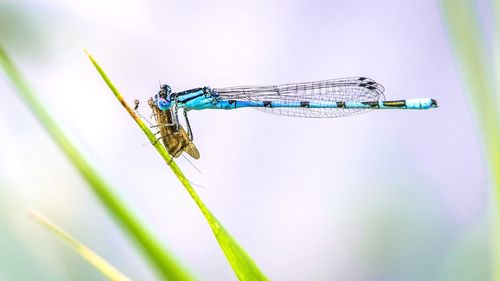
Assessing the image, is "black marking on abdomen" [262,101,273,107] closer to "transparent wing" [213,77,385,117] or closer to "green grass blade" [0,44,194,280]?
"transparent wing" [213,77,385,117]

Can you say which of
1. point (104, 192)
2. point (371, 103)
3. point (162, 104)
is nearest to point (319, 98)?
point (371, 103)

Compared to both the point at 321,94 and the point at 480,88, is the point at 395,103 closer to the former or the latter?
the point at 321,94

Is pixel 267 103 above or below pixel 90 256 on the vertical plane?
above

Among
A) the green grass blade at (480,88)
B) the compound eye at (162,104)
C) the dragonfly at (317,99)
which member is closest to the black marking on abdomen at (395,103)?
the dragonfly at (317,99)

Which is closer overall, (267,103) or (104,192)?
(104,192)

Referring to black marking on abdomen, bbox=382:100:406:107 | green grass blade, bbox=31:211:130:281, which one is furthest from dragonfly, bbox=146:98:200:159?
black marking on abdomen, bbox=382:100:406:107

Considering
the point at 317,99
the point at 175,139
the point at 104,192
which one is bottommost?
the point at 104,192
